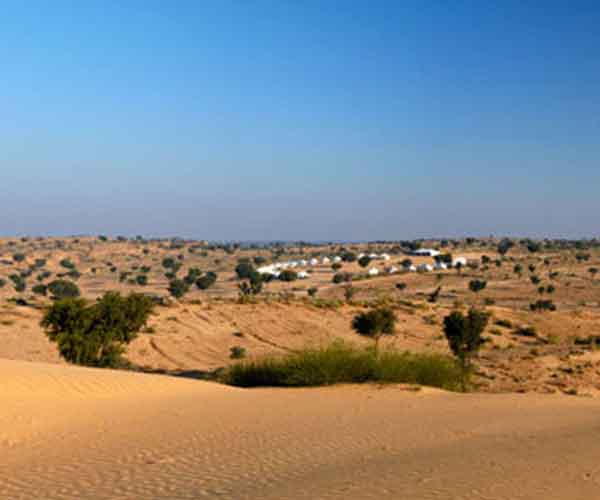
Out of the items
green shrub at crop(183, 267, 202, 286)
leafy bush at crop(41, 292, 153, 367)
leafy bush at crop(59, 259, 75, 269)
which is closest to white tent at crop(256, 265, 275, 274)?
green shrub at crop(183, 267, 202, 286)

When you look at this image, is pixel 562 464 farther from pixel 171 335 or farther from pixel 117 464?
pixel 171 335

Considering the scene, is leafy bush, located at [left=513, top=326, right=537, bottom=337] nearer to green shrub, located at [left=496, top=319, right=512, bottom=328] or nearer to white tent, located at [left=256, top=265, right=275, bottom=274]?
green shrub, located at [left=496, top=319, right=512, bottom=328]

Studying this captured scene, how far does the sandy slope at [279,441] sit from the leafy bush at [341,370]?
903 mm

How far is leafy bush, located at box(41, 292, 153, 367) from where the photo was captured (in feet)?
85.3

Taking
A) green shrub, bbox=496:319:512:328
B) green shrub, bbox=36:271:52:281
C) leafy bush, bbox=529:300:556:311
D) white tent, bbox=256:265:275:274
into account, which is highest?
white tent, bbox=256:265:275:274

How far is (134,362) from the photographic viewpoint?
34.1 meters

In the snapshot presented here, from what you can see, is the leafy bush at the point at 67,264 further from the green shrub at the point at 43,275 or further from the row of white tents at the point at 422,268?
the row of white tents at the point at 422,268

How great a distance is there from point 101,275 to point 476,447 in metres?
89.8

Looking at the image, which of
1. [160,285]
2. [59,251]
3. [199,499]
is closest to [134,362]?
[199,499]

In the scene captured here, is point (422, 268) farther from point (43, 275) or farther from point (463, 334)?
point (463, 334)

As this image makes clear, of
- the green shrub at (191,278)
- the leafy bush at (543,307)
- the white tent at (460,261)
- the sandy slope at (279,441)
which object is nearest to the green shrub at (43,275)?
the green shrub at (191,278)

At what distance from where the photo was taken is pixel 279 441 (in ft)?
37.2

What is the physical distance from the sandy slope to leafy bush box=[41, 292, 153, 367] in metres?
8.36

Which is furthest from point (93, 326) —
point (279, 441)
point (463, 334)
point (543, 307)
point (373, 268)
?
point (373, 268)
